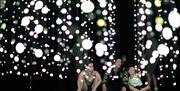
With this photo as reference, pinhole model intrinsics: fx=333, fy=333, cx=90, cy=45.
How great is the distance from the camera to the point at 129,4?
4.59 meters

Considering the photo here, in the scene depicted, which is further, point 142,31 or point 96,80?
point 142,31

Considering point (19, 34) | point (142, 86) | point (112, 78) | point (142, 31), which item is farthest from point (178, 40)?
point (19, 34)

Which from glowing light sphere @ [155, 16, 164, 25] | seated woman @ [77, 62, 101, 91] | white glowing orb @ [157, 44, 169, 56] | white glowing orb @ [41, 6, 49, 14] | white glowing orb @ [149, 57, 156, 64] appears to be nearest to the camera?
seated woman @ [77, 62, 101, 91]

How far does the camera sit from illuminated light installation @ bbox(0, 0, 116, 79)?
4.50 meters

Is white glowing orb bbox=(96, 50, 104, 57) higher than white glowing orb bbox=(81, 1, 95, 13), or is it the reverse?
white glowing orb bbox=(81, 1, 95, 13)

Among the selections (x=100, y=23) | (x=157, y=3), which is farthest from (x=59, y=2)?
(x=157, y=3)

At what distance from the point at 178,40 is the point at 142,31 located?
50cm

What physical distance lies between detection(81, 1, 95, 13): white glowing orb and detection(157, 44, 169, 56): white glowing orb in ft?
3.63

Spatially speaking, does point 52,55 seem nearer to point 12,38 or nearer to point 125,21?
point 12,38

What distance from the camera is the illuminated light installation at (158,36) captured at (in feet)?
13.8

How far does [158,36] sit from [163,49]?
0.21m

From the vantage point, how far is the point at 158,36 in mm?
4410

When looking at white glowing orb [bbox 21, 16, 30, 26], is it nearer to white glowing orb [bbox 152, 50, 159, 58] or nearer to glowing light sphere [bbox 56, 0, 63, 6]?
glowing light sphere [bbox 56, 0, 63, 6]

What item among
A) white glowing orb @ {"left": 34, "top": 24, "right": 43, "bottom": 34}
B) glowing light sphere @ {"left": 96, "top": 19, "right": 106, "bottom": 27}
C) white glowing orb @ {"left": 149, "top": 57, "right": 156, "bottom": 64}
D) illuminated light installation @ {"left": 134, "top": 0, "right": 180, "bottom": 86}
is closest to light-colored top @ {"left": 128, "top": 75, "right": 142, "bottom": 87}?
illuminated light installation @ {"left": 134, "top": 0, "right": 180, "bottom": 86}
